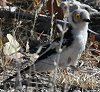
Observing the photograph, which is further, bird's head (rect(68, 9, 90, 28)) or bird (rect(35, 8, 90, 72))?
bird's head (rect(68, 9, 90, 28))

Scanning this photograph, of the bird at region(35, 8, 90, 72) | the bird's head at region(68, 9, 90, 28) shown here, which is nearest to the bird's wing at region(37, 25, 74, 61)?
the bird at region(35, 8, 90, 72)

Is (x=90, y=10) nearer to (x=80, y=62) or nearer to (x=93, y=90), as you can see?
(x=80, y=62)

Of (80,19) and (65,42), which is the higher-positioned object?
(80,19)

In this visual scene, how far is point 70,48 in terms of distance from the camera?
6547 millimetres

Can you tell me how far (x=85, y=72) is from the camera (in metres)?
6.55

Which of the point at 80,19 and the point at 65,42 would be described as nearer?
the point at 65,42

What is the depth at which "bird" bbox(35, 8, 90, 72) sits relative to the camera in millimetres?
6512

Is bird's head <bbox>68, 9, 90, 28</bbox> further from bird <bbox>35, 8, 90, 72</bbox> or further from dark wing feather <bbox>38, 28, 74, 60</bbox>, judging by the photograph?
dark wing feather <bbox>38, 28, 74, 60</bbox>

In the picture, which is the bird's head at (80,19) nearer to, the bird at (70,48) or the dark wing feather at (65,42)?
the bird at (70,48)

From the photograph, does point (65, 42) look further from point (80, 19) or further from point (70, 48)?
point (80, 19)

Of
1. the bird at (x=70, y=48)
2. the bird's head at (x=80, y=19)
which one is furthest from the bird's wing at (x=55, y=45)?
the bird's head at (x=80, y=19)

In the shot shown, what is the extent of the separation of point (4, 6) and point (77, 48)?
1977 mm

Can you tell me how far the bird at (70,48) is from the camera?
651cm

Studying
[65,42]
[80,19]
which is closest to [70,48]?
[65,42]
